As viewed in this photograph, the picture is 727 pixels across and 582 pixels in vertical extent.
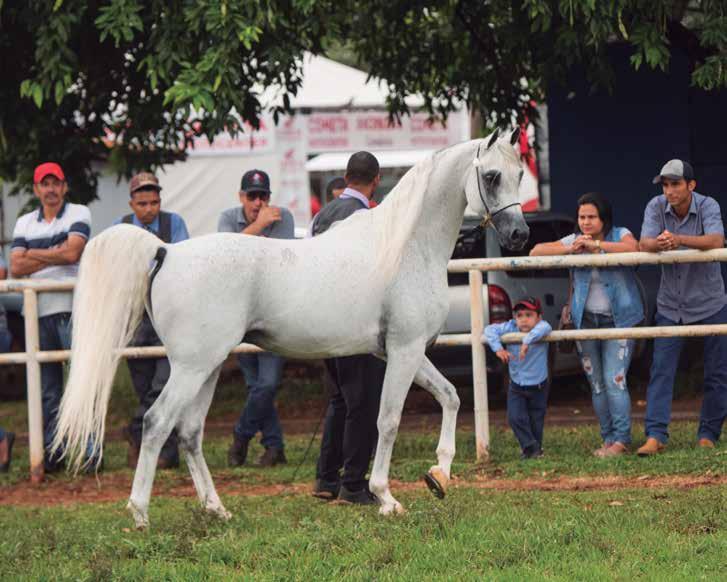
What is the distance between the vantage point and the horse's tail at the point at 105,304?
24.3 feet

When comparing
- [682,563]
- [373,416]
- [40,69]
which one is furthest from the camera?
[40,69]

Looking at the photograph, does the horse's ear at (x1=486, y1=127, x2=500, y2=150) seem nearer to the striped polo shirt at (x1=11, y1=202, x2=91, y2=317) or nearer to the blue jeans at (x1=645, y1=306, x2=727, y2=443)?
the blue jeans at (x1=645, y1=306, x2=727, y2=443)

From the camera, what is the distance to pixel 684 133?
15492 millimetres

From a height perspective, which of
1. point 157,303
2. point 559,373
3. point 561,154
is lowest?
point 559,373

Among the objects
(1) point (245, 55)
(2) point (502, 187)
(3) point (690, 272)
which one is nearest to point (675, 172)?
(3) point (690, 272)

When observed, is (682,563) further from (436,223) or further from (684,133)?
(684,133)

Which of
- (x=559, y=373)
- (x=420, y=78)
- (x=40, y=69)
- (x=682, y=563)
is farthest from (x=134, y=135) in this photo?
(x=682, y=563)

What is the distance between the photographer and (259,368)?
10.2m

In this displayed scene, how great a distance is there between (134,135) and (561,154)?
5392 mm

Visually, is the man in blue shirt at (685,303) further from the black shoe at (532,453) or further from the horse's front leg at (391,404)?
the horse's front leg at (391,404)

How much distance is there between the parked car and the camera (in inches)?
491

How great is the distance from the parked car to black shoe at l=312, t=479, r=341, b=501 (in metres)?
3.67

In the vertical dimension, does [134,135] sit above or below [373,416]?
above

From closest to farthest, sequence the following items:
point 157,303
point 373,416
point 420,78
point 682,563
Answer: point 682,563, point 157,303, point 373,416, point 420,78
